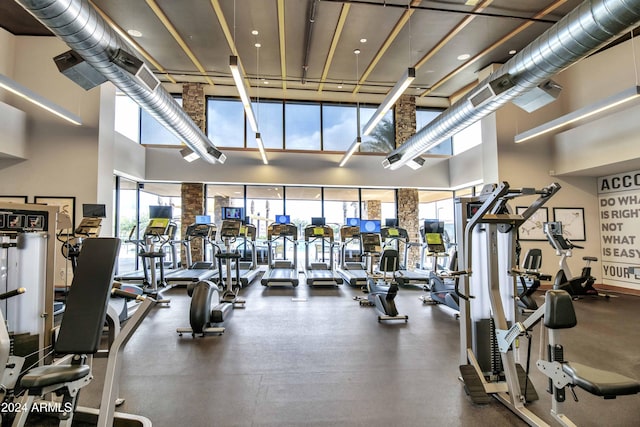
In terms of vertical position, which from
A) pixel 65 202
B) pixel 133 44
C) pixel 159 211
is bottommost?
pixel 159 211

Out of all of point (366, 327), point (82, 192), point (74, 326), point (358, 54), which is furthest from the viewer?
point (358, 54)

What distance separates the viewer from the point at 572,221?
7.71 metres

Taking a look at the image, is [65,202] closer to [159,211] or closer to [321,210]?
[159,211]

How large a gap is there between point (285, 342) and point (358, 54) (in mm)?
6543

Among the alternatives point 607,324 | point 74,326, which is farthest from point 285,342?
point 607,324

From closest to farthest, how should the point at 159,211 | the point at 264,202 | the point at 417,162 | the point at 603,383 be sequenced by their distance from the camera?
1. the point at 603,383
2. the point at 159,211
3. the point at 417,162
4. the point at 264,202

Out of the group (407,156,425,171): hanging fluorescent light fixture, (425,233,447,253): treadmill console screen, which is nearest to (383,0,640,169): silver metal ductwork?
(425,233,447,253): treadmill console screen

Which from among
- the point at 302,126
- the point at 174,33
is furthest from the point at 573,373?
the point at 302,126

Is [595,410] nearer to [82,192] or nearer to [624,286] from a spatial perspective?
[624,286]

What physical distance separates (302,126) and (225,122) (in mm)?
2527

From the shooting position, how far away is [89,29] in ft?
12.1

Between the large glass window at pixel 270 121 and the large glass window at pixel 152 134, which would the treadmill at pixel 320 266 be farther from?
the large glass window at pixel 152 134

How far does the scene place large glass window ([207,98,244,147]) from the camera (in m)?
9.96

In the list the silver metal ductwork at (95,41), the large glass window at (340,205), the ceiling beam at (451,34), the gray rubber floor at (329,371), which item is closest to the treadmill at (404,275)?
the gray rubber floor at (329,371)
